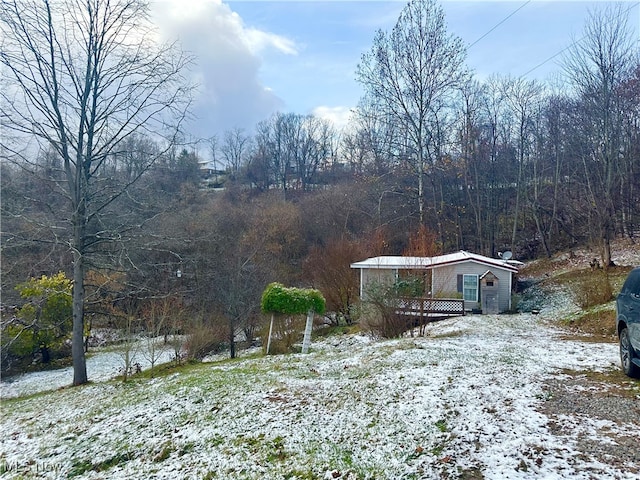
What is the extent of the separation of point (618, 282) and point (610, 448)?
14274 mm

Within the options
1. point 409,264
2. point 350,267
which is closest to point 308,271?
point 350,267

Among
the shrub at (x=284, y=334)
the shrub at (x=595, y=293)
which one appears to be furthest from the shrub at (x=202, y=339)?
the shrub at (x=595, y=293)

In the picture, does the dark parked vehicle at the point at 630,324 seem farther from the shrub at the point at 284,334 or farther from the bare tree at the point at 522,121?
the bare tree at the point at 522,121

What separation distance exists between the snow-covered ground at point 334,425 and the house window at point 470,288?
9.87 m

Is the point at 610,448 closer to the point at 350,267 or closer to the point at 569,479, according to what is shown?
the point at 569,479

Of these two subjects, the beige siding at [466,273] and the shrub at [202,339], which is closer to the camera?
the shrub at [202,339]

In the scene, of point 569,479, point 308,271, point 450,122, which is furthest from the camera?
point 308,271

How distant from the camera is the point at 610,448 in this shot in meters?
3.81

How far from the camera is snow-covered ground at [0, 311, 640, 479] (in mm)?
3941

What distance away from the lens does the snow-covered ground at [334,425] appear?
394 centimetres

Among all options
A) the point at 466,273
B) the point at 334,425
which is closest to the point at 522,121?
the point at 466,273

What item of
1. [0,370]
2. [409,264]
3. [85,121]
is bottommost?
[0,370]

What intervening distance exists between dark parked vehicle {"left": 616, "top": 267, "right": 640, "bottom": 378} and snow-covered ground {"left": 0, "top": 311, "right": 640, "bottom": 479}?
79 cm

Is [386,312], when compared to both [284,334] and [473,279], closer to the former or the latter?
[284,334]
